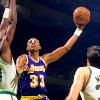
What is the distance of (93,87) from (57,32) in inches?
282

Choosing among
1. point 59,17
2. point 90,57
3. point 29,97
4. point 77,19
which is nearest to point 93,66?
A: point 90,57

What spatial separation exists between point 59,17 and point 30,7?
3.35ft

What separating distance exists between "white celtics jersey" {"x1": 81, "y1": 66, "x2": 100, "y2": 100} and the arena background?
645 cm

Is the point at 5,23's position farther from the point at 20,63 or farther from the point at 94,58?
the point at 94,58

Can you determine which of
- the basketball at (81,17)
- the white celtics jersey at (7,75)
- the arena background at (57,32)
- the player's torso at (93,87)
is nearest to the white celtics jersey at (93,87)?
the player's torso at (93,87)

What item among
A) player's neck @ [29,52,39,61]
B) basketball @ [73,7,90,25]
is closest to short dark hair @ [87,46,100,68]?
player's neck @ [29,52,39,61]

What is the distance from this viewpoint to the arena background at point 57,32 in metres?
9.69

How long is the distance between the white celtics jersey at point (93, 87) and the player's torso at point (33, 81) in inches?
69.9

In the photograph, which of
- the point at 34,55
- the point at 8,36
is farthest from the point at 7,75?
the point at 34,55

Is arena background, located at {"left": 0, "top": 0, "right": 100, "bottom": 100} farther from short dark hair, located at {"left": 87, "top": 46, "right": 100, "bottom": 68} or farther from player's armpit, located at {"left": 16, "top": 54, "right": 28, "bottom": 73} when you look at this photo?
short dark hair, located at {"left": 87, "top": 46, "right": 100, "bottom": 68}

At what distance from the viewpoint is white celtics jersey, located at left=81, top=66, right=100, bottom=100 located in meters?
3.08

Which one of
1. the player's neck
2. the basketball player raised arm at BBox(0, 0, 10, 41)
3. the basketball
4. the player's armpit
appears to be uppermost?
the basketball

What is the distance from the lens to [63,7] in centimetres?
1026

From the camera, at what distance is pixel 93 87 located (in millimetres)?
3105
